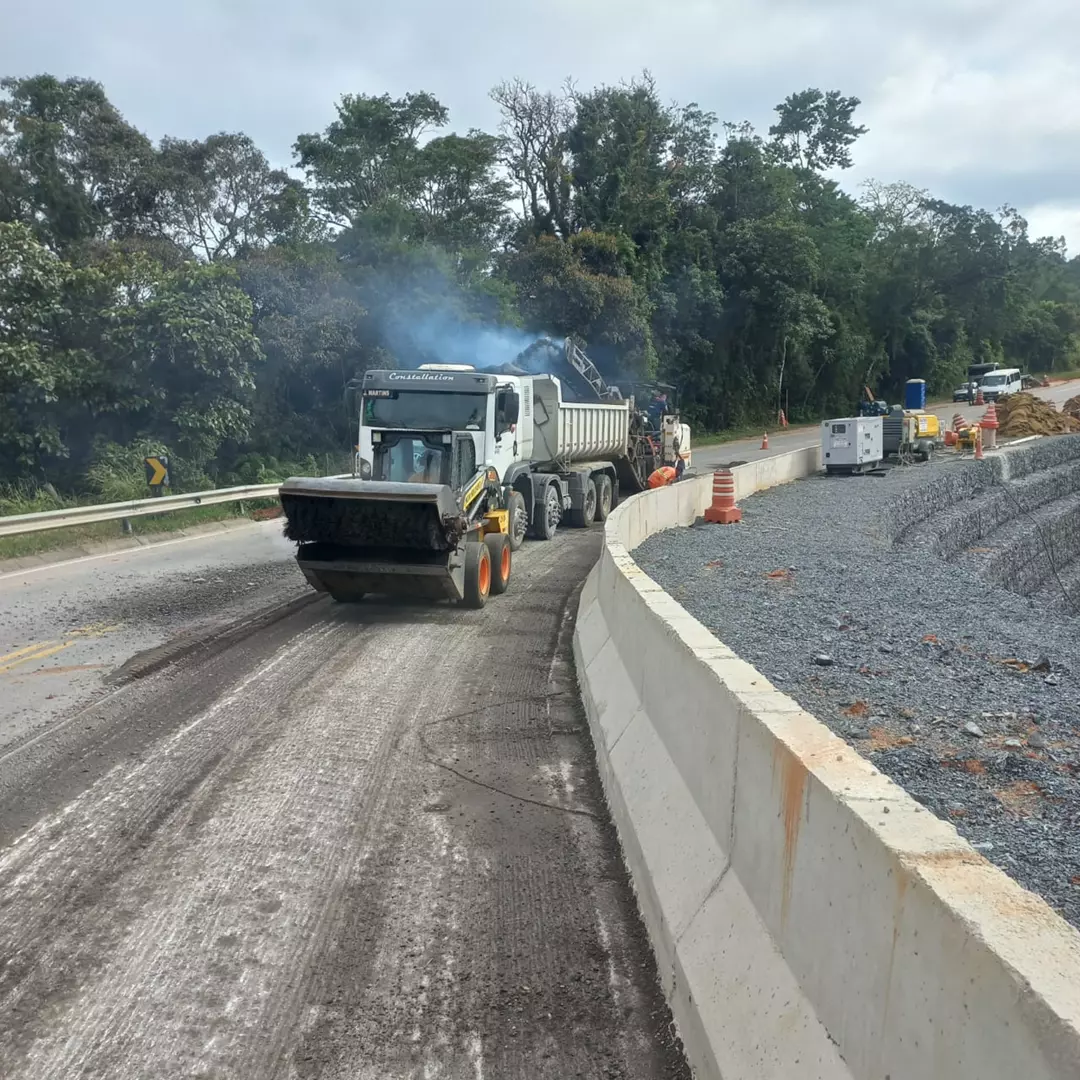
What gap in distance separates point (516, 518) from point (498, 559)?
2324 mm

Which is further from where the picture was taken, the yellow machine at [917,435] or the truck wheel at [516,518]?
the yellow machine at [917,435]

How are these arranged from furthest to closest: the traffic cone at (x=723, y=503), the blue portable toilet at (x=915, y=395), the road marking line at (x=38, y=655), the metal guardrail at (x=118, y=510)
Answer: the blue portable toilet at (x=915, y=395) < the traffic cone at (x=723, y=503) < the metal guardrail at (x=118, y=510) < the road marking line at (x=38, y=655)

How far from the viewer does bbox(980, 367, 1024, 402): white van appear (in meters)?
58.2

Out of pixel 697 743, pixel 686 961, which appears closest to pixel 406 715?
pixel 697 743

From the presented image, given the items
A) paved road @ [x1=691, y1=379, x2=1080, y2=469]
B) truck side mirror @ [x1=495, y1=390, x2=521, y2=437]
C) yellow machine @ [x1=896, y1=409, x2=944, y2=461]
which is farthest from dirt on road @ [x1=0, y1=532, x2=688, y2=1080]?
paved road @ [x1=691, y1=379, x2=1080, y2=469]

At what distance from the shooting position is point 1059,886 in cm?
391

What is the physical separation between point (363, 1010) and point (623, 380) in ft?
109

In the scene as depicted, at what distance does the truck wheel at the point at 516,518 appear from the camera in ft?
46.3

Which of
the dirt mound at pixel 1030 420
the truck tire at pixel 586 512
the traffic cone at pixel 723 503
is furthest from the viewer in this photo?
the dirt mound at pixel 1030 420

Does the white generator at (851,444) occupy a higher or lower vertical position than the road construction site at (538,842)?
higher

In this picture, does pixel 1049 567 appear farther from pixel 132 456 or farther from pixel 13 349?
pixel 13 349

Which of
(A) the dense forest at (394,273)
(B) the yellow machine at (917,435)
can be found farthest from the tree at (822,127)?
(B) the yellow machine at (917,435)

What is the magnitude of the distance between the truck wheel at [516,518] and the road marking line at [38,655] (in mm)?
5930

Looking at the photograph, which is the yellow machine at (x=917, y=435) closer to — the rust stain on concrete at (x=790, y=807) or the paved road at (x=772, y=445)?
the paved road at (x=772, y=445)
